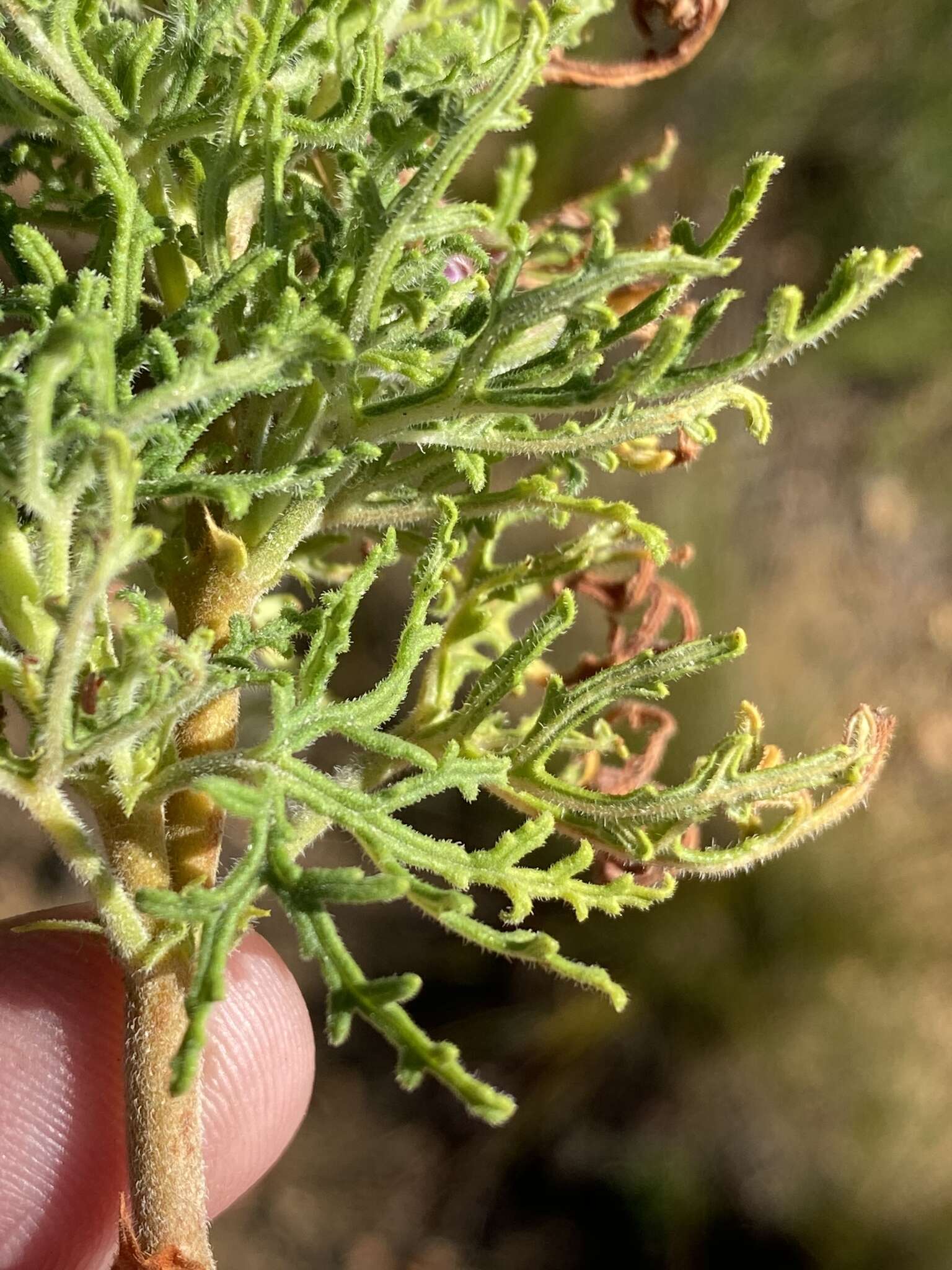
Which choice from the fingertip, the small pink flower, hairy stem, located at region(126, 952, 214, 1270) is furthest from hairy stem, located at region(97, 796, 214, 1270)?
the small pink flower

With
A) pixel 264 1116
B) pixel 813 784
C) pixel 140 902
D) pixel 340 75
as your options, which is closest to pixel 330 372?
pixel 340 75

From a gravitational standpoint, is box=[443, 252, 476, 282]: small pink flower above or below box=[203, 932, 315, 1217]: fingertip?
above

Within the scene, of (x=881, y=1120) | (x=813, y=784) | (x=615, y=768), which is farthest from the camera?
(x=881, y=1120)

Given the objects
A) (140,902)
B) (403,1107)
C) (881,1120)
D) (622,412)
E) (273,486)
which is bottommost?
A: (403,1107)

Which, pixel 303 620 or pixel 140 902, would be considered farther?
pixel 303 620

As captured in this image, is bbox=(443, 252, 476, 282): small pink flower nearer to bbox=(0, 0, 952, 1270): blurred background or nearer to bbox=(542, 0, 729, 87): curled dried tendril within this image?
bbox=(542, 0, 729, 87): curled dried tendril

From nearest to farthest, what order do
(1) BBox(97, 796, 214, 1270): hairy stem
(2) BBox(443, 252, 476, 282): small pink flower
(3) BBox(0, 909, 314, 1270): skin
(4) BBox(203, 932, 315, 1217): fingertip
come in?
1. (1) BBox(97, 796, 214, 1270): hairy stem
2. (2) BBox(443, 252, 476, 282): small pink flower
3. (3) BBox(0, 909, 314, 1270): skin
4. (4) BBox(203, 932, 315, 1217): fingertip

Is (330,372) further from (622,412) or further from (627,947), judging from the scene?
(627,947)

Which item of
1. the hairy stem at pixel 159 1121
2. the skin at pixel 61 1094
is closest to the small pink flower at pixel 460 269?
the hairy stem at pixel 159 1121

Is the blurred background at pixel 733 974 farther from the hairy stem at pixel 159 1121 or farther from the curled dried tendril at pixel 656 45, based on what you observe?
the hairy stem at pixel 159 1121
